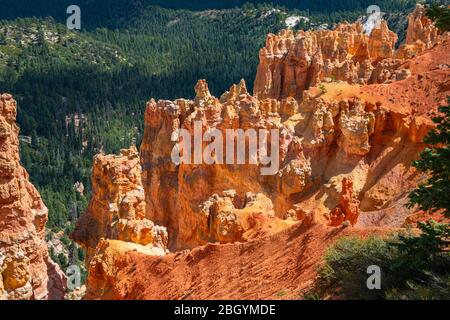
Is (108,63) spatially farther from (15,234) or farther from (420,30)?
(15,234)

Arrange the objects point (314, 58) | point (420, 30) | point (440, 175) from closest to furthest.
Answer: point (440, 175) → point (314, 58) → point (420, 30)

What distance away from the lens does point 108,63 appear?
130 m

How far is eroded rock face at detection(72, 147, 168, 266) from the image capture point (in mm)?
24406

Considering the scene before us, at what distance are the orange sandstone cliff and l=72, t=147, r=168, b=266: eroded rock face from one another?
0.20ft

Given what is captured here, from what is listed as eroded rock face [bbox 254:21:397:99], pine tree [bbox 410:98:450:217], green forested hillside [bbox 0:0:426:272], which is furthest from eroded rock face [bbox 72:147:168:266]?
green forested hillside [bbox 0:0:426:272]

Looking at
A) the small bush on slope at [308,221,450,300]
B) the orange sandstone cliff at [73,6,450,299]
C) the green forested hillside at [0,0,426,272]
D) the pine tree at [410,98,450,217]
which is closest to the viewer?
the pine tree at [410,98,450,217]

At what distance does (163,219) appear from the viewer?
1406 inches

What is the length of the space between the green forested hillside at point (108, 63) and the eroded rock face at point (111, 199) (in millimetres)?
33680

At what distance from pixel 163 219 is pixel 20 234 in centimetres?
1903

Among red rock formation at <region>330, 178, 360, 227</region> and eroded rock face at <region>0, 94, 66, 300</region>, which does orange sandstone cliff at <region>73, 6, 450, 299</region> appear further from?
eroded rock face at <region>0, 94, 66, 300</region>

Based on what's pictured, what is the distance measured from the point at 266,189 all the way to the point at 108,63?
339 feet

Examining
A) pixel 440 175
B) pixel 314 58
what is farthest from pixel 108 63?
pixel 440 175

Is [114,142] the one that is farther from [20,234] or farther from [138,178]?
[20,234]
